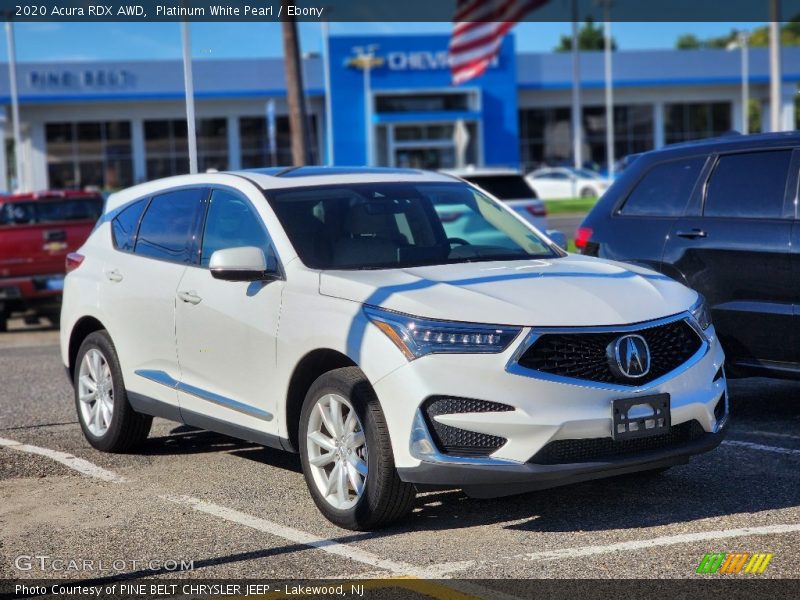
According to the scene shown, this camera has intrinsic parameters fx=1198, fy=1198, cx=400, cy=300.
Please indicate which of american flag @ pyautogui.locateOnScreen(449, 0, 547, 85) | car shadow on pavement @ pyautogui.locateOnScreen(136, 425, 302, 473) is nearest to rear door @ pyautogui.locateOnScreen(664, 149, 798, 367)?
car shadow on pavement @ pyautogui.locateOnScreen(136, 425, 302, 473)

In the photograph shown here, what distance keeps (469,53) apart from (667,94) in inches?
1157

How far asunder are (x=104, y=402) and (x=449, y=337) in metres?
3.28

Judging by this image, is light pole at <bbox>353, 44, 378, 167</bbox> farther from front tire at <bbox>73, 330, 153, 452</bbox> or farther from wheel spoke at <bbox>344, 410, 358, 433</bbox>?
wheel spoke at <bbox>344, 410, 358, 433</bbox>

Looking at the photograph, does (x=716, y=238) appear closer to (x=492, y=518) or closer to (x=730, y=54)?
(x=492, y=518)

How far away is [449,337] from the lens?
524cm

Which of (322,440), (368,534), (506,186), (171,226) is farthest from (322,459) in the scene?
(506,186)

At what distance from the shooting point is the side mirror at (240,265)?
601 cm

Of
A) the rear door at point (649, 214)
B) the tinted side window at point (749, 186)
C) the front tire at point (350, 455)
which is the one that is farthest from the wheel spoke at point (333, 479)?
the tinted side window at point (749, 186)

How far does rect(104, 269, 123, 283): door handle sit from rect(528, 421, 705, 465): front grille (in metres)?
3.34

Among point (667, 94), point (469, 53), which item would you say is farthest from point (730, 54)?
point (469, 53)

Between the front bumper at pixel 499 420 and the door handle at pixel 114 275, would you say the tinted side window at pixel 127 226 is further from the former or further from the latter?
the front bumper at pixel 499 420

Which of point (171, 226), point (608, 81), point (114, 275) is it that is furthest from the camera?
point (608, 81)

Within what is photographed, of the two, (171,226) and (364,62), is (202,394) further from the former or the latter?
(364,62)

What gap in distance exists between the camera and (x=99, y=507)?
6281 millimetres
